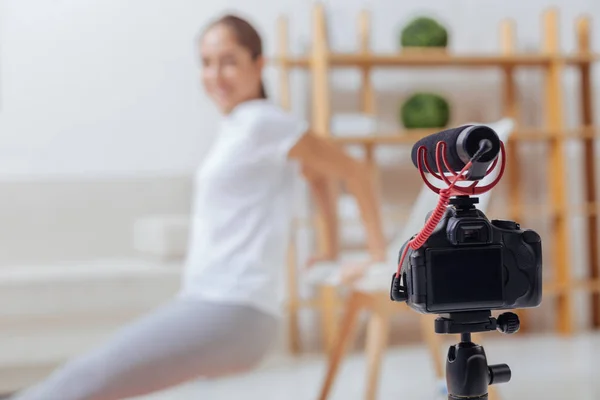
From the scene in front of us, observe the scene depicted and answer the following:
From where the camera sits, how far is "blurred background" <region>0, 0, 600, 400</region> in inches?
133

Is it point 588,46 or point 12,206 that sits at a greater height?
point 588,46

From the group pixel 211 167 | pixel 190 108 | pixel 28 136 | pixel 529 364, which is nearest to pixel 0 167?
pixel 28 136

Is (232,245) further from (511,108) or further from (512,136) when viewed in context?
(511,108)

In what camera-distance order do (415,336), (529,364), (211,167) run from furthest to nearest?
(415,336) < (529,364) < (211,167)

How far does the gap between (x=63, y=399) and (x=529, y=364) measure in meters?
2.12

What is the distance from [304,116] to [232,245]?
2.15 meters

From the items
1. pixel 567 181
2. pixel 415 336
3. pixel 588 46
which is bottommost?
pixel 415 336

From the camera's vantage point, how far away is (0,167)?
3.41 meters

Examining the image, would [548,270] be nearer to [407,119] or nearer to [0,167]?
[407,119]

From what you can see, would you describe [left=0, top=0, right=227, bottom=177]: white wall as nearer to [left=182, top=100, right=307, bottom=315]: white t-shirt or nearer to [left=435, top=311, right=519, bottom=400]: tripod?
[left=182, top=100, right=307, bottom=315]: white t-shirt

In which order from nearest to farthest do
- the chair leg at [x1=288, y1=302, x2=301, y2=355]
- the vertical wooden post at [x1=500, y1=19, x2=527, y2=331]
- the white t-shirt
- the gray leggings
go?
1. the gray leggings
2. the white t-shirt
3. the chair leg at [x1=288, y1=302, x2=301, y2=355]
4. the vertical wooden post at [x1=500, y1=19, x2=527, y2=331]

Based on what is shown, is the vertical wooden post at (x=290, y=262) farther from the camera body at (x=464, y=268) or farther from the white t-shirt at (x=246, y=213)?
the camera body at (x=464, y=268)

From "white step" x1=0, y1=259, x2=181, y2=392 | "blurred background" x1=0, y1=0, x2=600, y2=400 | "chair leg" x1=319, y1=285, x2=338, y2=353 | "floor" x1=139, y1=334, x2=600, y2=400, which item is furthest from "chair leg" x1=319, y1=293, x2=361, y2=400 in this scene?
"chair leg" x1=319, y1=285, x2=338, y2=353

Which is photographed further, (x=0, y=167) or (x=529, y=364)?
(x=0, y=167)
